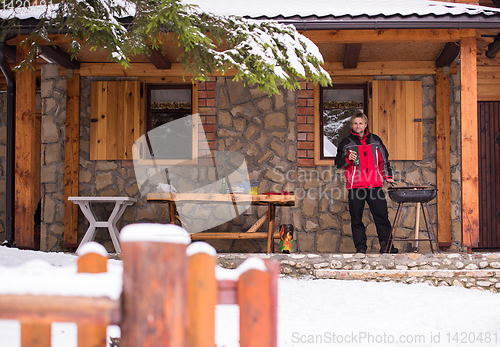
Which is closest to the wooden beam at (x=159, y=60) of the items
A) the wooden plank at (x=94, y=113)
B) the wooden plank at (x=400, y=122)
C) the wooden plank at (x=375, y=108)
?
the wooden plank at (x=94, y=113)

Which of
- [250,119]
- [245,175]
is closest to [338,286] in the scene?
[245,175]

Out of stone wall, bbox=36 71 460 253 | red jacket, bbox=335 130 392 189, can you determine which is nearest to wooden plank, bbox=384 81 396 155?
stone wall, bbox=36 71 460 253

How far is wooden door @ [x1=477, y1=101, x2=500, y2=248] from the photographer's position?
621cm

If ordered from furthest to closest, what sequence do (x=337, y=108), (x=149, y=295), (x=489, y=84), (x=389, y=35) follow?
1. (x=489, y=84)
2. (x=337, y=108)
3. (x=389, y=35)
4. (x=149, y=295)

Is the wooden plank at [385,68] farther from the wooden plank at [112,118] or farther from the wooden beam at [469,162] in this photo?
the wooden plank at [112,118]

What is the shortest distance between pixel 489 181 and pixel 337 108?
8.40 ft

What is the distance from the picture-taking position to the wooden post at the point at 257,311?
1122 mm

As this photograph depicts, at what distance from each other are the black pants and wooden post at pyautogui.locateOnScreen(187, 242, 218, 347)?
12.9 feet

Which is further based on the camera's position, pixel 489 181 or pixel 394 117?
pixel 489 181

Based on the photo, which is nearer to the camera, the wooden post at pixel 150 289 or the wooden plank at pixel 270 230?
the wooden post at pixel 150 289

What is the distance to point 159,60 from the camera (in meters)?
5.44

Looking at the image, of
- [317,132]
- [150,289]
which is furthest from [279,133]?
[150,289]

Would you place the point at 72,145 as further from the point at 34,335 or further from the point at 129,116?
the point at 34,335

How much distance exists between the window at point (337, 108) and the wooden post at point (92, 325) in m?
5.00
